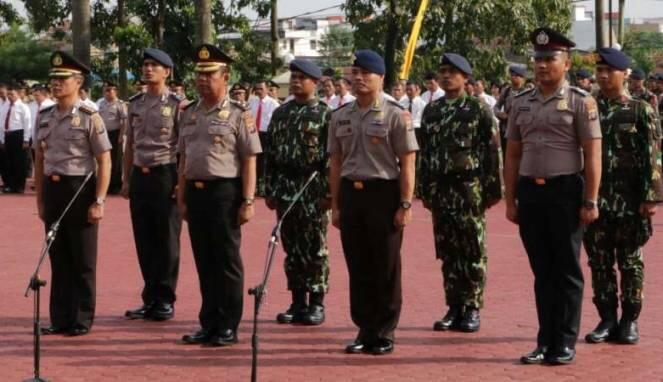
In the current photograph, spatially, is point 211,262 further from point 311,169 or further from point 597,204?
point 597,204

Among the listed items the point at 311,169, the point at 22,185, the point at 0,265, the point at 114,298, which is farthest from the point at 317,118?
the point at 22,185

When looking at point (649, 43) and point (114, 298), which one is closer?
point (114, 298)

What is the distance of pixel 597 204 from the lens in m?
9.30

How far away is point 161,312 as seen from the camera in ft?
35.5

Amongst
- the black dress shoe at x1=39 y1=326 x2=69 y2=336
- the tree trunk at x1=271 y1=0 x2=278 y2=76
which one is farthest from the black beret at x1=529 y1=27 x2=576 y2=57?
→ the tree trunk at x1=271 y1=0 x2=278 y2=76

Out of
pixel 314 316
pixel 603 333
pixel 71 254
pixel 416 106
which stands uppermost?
pixel 416 106

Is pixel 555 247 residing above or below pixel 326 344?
above

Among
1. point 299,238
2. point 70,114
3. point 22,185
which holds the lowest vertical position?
point 22,185

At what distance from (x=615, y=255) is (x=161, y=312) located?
3376mm

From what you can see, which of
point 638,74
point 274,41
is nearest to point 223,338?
point 638,74

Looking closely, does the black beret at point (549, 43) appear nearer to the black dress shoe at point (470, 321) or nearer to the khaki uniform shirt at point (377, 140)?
the khaki uniform shirt at point (377, 140)

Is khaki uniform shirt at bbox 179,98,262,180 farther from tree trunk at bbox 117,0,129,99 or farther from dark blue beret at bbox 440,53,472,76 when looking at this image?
tree trunk at bbox 117,0,129,99

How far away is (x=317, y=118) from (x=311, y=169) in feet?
1.22

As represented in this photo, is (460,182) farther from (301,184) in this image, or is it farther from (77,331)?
(77,331)
